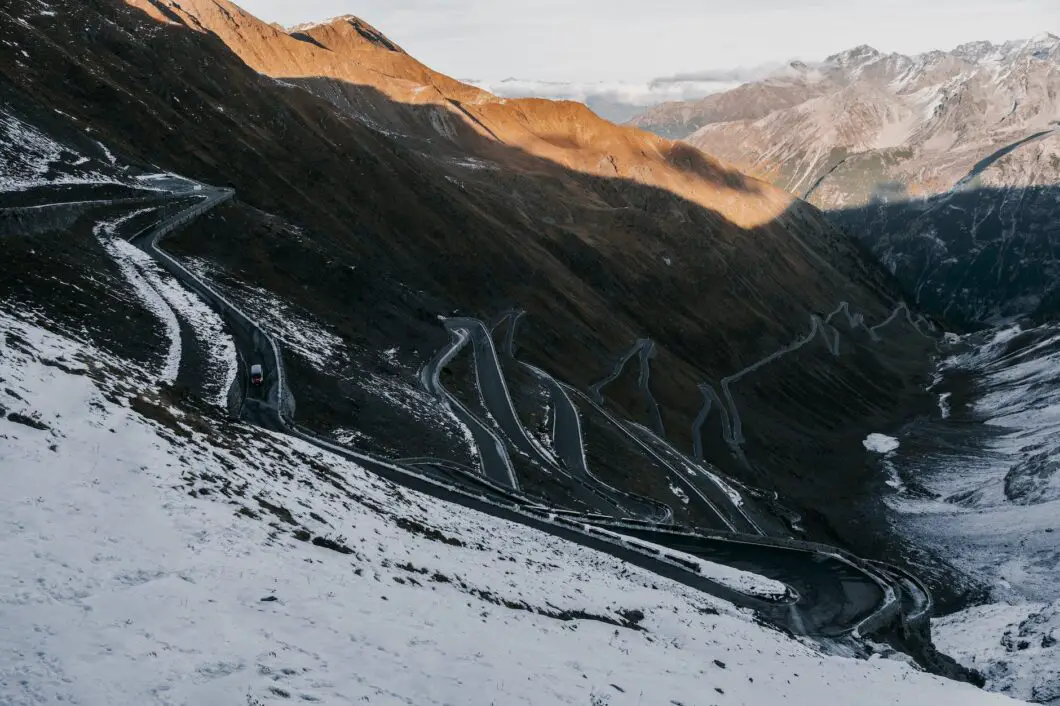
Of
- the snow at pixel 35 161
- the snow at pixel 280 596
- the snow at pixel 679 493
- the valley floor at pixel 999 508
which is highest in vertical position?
the snow at pixel 35 161

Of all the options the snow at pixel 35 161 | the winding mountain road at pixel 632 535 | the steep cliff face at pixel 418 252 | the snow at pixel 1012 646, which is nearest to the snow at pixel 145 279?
the winding mountain road at pixel 632 535

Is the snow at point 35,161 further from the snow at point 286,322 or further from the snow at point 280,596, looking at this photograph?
the snow at point 280,596

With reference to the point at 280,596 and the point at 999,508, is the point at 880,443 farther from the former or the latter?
the point at 280,596

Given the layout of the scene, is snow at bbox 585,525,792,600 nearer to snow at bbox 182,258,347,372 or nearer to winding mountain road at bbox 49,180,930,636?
winding mountain road at bbox 49,180,930,636

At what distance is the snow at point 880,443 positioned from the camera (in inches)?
4547

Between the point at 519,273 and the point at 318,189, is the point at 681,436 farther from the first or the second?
the point at 318,189

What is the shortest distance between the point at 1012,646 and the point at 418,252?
66.5 metres

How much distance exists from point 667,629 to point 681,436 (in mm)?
68124

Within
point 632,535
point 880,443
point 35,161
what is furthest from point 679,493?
point 880,443

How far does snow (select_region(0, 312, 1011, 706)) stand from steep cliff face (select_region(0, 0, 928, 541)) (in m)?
14.9

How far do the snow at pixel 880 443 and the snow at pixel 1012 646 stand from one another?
5977 centimetres

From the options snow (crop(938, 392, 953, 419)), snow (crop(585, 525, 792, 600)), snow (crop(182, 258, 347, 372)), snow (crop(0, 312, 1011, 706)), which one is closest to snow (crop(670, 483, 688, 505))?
snow (crop(585, 525, 792, 600))

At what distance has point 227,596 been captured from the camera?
1532cm

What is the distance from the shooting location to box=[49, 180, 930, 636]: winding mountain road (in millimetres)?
33375
